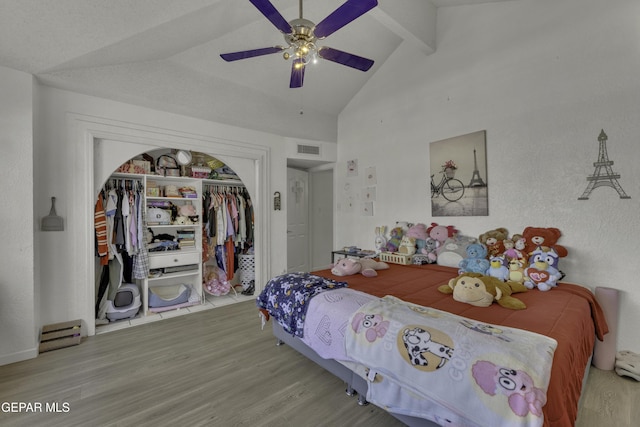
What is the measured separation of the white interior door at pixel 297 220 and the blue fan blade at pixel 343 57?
117 inches

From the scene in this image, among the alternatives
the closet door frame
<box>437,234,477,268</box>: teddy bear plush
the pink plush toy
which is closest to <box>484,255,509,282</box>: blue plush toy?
<box>437,234,477,268</box>: teddy bear plush

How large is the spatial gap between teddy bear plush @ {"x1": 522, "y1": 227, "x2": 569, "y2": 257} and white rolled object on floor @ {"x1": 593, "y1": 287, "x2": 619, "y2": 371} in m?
0.40

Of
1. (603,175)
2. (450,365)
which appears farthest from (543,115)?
(450,365)

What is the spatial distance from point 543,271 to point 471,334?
1433mm

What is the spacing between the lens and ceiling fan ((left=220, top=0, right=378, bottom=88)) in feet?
5.07

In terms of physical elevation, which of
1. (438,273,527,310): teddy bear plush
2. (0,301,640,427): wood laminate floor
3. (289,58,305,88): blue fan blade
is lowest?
(0,301,640,427): wood laminate floor

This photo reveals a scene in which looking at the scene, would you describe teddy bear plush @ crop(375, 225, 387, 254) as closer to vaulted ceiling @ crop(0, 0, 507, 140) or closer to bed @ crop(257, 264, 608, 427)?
bed @ crop(257, 264, 608, 427)

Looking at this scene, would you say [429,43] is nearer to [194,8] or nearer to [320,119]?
[320,119]

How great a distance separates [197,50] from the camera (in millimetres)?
3021

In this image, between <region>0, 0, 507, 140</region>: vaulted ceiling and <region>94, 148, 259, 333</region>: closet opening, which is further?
<region>94, 148, 259, 333</region>: closet opening

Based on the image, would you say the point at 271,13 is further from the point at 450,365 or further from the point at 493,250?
the point at 493,250

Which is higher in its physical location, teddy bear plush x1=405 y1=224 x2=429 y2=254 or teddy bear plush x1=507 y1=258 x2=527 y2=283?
teddy bear plush x1=405 y1=224 x2=429 y2=254

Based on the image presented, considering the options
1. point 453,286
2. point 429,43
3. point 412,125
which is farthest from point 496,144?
point 453,286

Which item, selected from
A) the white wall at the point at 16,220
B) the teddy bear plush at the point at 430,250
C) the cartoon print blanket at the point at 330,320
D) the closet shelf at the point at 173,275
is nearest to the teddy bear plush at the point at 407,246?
the teddy bear plush at the point at 430,250
